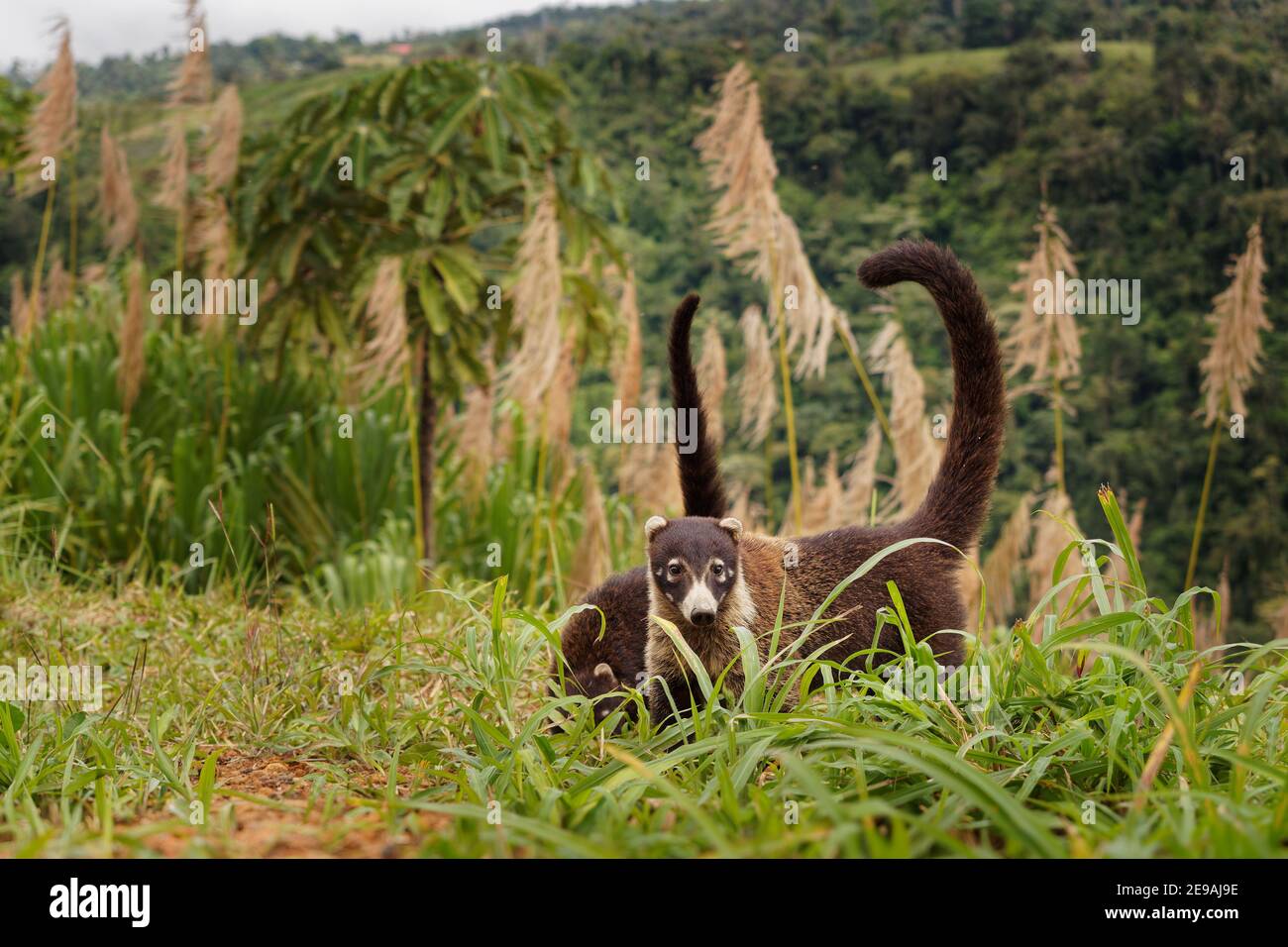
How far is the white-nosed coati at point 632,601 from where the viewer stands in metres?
3.54

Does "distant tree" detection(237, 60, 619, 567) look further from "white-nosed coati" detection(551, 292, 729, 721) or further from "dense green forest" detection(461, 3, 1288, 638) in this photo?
"dense green forest" detection(461, 3, 1288, 638)

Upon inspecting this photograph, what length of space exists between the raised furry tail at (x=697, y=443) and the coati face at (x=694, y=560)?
436 millimetres

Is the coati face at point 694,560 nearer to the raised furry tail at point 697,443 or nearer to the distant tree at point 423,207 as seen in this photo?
the raised furry tail at point 697,443

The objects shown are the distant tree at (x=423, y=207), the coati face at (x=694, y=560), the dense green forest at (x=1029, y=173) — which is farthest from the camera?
the dense green forest at (x=1029, y=173)

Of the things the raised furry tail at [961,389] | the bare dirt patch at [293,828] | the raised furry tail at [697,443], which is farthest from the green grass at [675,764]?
the raised furry tail at [697,443]

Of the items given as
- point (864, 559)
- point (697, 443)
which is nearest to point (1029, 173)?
point (697, 443)

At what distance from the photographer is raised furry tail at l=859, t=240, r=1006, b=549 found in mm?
3209

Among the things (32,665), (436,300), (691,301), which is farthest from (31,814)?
(436,300)

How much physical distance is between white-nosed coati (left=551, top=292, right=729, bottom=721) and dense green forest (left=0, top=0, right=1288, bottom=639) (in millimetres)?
14659

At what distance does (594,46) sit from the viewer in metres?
32.3

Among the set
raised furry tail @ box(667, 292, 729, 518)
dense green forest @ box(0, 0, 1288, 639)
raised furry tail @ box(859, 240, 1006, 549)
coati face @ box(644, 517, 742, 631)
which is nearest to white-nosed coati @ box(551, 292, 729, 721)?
raised furry tail @ box(667, 292, 729, 518)

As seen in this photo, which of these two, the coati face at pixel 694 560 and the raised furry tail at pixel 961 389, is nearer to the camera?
the coati face at pixel 694 560

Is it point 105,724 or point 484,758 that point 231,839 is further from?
point 105,724

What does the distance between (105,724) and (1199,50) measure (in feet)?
108
